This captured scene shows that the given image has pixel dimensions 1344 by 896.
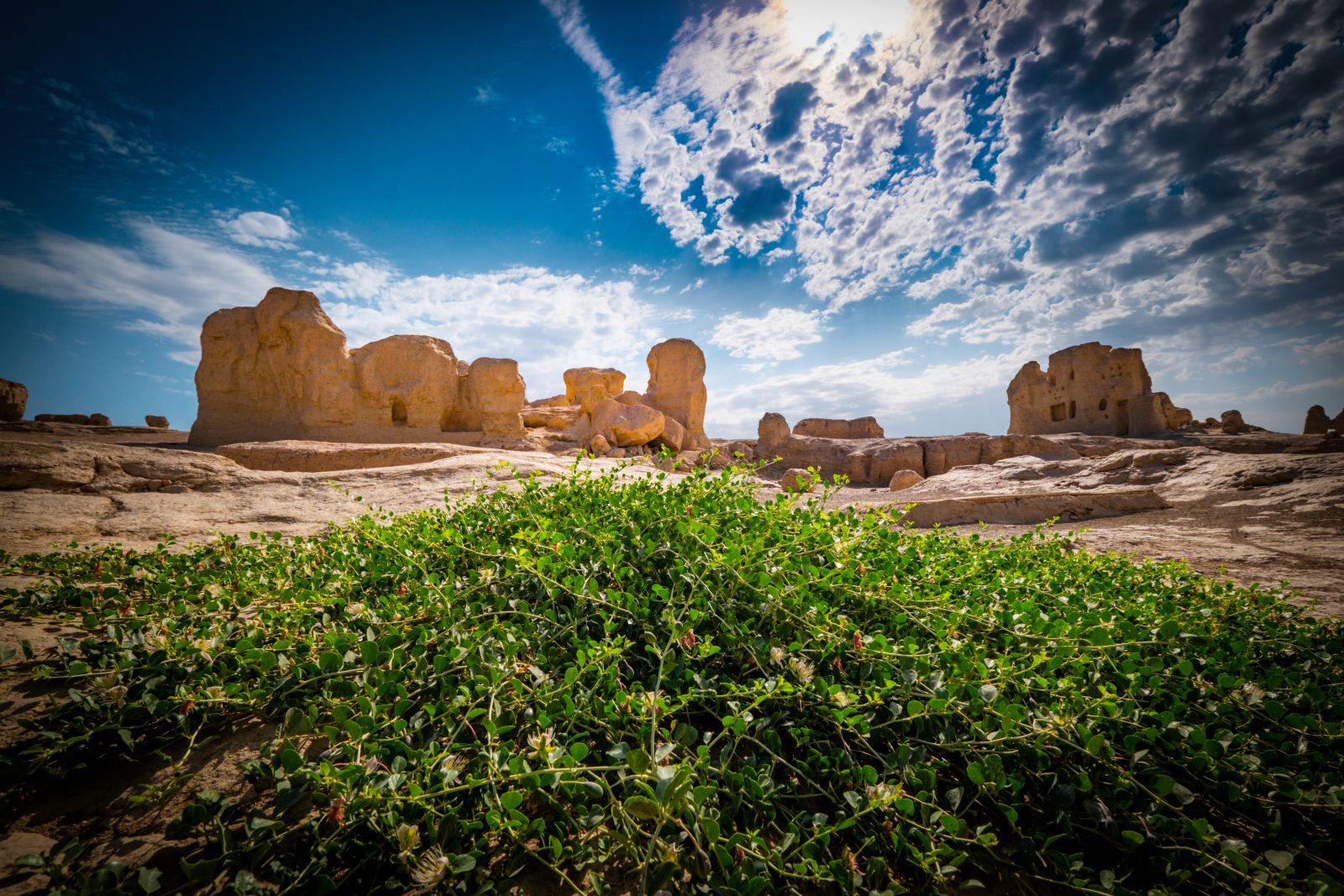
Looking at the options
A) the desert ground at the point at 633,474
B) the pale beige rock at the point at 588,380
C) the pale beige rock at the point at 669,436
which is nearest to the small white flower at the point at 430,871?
the desert ground at the point at 633,474

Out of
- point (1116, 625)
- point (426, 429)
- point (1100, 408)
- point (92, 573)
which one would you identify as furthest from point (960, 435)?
point (92, 573)

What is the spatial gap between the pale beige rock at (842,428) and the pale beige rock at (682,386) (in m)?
7.23

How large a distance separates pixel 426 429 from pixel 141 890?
21.5 meters

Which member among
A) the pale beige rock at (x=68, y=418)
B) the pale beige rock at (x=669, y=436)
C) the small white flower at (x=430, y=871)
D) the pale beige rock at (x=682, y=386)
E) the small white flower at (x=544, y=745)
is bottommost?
the small white flower at (x=430, y=871)

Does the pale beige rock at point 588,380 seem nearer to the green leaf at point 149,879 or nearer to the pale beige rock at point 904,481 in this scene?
the pale beige rock at point 904,481

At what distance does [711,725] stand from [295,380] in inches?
908

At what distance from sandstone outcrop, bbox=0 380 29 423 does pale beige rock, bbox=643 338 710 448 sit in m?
29.2

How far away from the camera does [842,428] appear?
31516 mm

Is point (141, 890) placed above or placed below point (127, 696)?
below

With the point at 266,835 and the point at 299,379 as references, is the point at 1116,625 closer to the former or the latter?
the point at 266,835

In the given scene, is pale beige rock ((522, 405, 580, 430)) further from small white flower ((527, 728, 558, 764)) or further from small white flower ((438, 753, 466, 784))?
small white flower ((527, 728, 558, 764))

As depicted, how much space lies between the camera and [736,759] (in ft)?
4.03

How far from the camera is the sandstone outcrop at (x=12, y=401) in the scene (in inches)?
909

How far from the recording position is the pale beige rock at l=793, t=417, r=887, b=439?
103ft
